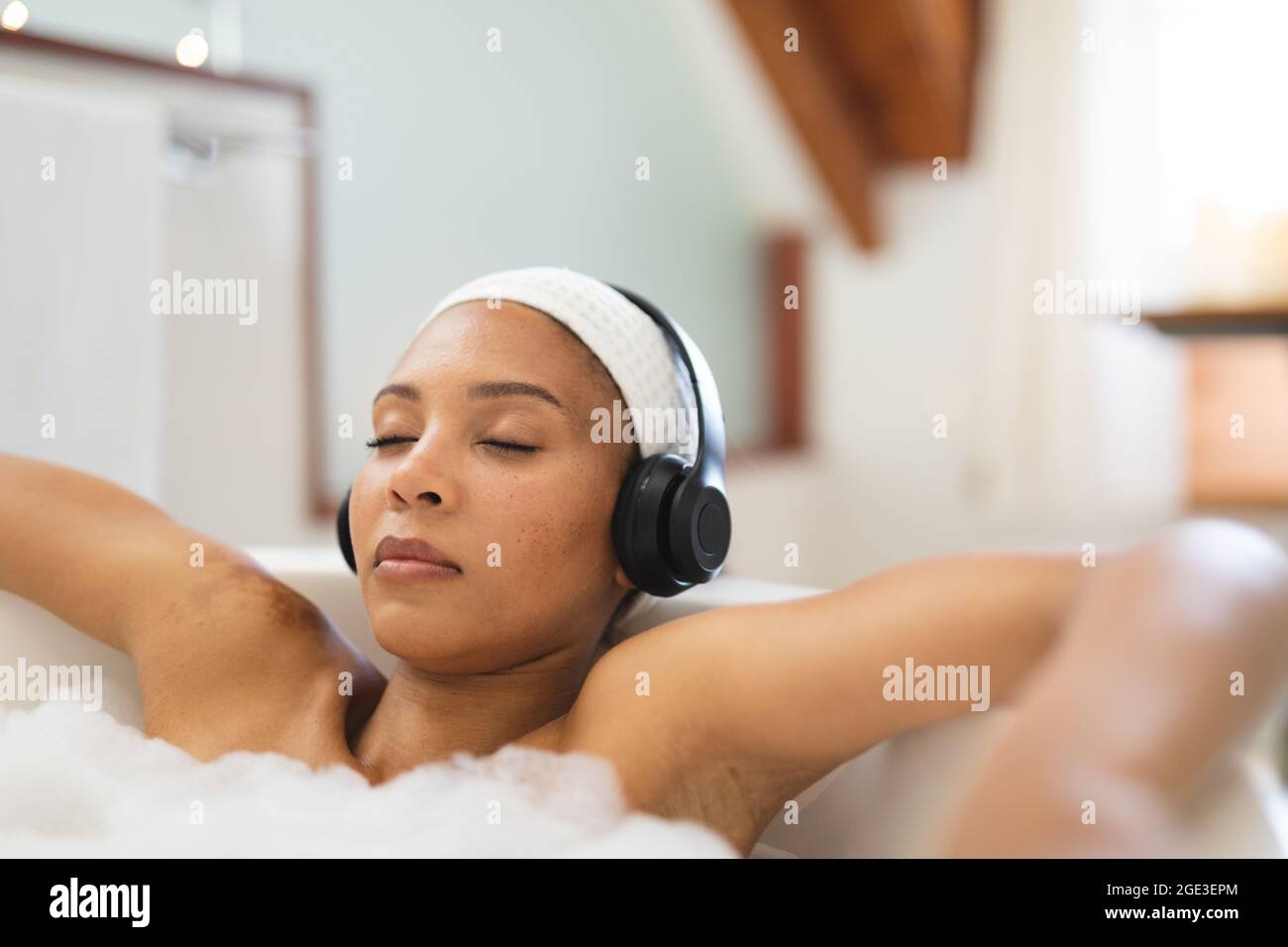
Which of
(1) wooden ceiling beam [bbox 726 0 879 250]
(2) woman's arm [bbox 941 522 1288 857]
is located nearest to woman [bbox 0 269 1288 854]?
(2) woman's arm [bbox 941 522 1288 857]

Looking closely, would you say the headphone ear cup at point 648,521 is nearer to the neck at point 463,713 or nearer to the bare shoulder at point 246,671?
the neck at point 463,713

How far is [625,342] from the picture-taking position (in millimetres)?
960

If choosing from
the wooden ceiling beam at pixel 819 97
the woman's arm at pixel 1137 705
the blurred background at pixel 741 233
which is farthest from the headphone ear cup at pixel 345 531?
the wooden ceiling beam at pixel 819 97

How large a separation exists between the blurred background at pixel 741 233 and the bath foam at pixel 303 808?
0.80 metres

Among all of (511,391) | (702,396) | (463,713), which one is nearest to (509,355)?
(511,391)

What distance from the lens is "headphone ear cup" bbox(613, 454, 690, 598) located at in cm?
90

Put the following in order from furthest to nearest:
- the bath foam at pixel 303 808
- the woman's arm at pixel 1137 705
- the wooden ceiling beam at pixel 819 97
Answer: the wooden ceiling beam at pixel 819 97 → the bath foam at pixel 303 808 → the woman's arm at pixel 1137 705

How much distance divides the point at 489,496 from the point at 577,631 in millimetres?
140

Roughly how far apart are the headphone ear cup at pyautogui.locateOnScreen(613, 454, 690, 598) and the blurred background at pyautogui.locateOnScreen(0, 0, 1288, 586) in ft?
2.33

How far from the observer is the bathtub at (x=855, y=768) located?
67cm

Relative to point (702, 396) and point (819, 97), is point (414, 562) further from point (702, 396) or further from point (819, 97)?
point (819, 97)

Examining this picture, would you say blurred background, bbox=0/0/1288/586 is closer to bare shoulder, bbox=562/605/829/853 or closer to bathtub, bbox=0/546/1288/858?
bathtub, bbox=0/546/1288/858
